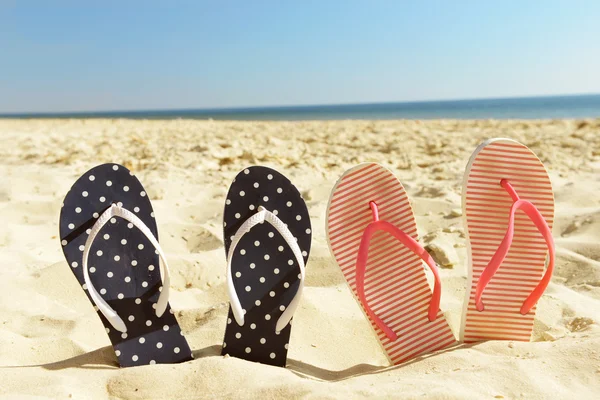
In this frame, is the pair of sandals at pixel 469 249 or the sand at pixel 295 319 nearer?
the sand at pixel 295 319

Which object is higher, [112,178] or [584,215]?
[112,178]

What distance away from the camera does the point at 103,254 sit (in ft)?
3.95

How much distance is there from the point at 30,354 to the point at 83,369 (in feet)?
0.63

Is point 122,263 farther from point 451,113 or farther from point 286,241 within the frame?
point 451,113

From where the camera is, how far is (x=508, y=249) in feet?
3.95

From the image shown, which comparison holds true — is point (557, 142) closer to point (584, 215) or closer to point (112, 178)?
point (584, 215)

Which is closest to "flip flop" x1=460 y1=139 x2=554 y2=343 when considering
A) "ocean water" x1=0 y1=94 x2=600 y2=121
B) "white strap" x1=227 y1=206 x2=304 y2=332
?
"white strap" x1=227 y1=206 x2=304 y2=332

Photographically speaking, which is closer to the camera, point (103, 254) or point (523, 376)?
point (523, 376)

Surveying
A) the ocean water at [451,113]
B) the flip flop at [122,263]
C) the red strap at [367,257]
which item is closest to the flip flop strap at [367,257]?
the red strap at [367,257]

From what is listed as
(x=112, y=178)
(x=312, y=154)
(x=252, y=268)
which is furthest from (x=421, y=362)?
(x=312, y=154)

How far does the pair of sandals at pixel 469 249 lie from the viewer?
4.01ft

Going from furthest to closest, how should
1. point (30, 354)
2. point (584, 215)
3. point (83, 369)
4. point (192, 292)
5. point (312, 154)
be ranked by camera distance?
point (312, 154) → point (584, 215) → point (192, 292) → point (30, 354) → point (83, 369)

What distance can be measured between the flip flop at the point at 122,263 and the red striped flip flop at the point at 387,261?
0.41 m

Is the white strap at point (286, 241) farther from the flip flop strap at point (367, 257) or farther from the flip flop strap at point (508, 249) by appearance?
the flip flop strap at point (508, 249)
